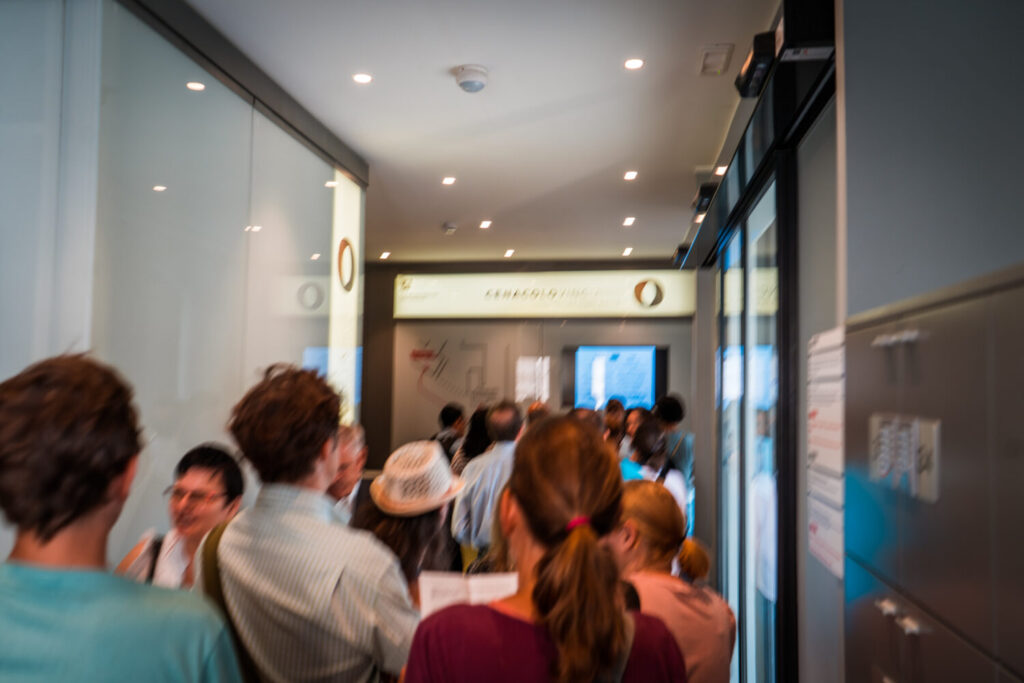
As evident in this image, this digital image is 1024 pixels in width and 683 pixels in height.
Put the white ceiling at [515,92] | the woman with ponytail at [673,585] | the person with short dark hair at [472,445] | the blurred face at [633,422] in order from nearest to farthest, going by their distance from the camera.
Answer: the woman with ponytail at [673,585] < the white ceiling at [515,92] < the person with short dark hair at [472,445] < the blurred face at [633,422]

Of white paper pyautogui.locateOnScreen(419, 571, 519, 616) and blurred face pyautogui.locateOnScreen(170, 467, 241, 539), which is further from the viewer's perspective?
blurred face pyautogui.locateOnScreen(170, 467, 241, 539)

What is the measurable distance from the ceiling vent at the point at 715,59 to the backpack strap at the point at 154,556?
335 cm

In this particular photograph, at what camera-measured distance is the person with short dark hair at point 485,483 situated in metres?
4.08

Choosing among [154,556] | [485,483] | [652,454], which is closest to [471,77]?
[485,483]

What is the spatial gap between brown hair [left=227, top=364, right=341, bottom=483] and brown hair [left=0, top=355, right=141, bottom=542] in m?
0.51

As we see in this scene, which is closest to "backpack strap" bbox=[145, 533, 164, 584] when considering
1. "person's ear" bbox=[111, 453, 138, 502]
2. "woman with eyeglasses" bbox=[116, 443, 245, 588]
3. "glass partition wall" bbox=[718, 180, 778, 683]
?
"woman with eyeglasses" bbox=[116, 443, 245, 588]

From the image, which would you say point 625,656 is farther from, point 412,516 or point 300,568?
point 412,516

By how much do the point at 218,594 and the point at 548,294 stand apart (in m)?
9.09

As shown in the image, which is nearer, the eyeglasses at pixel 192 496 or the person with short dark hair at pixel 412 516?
the person with short dark hair at pixel 412 516

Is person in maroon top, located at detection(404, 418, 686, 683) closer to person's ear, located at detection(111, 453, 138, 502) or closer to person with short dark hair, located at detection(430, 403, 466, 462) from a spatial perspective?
person's ear, located at detection(111, 453, 138, 502)

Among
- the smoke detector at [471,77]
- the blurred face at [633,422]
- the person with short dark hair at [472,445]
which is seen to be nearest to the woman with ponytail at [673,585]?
the person with short dark hair at [472,445]

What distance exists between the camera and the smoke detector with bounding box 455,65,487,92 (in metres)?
4.29

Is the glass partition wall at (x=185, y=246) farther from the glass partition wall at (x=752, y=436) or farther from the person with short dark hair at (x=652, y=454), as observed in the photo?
the glass partition wall at (x=752, y=436)

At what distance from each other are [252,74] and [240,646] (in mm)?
3438
